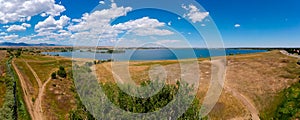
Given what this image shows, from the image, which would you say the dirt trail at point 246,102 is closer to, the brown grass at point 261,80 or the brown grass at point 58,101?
the brown grass at point 261,80

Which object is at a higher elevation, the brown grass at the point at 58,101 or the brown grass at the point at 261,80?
the brown grass at the point at 261,80

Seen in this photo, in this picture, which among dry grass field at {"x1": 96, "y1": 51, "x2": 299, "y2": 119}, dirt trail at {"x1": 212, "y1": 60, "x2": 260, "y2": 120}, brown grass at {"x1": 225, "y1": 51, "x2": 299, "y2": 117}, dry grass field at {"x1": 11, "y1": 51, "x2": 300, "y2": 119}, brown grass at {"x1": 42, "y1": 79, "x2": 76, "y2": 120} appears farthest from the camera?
brown grass at {"x1": 225, "y1": 51, "x2": 299, "y2": 117}

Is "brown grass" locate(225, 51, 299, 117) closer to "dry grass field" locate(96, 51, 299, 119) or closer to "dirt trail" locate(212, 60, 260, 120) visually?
"dry grass field" locate(96, 51, 299, 119)

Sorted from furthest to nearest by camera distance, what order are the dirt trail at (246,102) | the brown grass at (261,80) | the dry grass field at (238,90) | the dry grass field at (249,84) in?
the brown grass at (261,80) → the dry grass field at (249,84) → the dry grass field at (238,90) → the dirt trail at (246,102)

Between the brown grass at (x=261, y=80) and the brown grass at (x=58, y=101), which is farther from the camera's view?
the brown grass at (x=261, y=80)

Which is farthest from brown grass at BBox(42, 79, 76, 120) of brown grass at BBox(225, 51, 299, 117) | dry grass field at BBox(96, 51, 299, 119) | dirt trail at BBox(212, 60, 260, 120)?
brown grass at BBox(225, 51, 299, 117)

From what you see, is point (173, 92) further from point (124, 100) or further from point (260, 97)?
point (260, 97)

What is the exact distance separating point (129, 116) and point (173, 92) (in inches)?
200

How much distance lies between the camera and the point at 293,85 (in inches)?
2633

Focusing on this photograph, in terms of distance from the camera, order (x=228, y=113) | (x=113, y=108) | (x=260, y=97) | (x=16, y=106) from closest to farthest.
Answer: (x=113, y=108)
(x=16, y=106)
(x=228, y=113)
(x=260, y=97)

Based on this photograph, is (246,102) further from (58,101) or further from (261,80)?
(58,101)

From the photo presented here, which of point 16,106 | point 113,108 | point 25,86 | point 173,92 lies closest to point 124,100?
point 113,108

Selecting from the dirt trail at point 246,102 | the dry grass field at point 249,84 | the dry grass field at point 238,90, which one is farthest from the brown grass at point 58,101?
the dirt trail at point 246,102

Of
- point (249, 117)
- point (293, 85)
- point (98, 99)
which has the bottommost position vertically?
point (249, 117)
